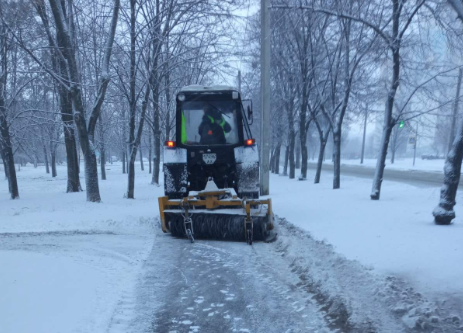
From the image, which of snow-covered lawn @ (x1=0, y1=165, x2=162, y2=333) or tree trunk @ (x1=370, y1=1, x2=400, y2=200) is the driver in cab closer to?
snow-covered lawn @ (x1=0, y1=165, x2=162, y2=333)

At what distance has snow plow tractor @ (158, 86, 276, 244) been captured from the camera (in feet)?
24.4

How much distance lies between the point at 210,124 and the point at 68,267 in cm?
409

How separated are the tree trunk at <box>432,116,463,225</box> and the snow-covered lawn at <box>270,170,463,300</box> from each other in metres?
0.23

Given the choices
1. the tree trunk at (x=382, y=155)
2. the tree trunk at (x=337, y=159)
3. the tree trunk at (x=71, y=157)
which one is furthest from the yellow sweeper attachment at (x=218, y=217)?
the tree trunk at (x=71, y=157)

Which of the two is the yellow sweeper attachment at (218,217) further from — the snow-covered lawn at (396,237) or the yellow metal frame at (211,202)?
the snow-covered lawn at (396,237)

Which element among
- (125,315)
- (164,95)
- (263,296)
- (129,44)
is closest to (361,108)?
(164,95)

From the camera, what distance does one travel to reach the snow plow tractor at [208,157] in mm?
7449

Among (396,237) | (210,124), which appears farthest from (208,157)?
(396,237)

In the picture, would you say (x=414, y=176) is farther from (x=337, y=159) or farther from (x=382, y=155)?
(x=382, y=155)

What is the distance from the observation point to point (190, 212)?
7332 mm

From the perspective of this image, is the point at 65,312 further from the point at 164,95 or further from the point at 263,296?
the point at 164,95

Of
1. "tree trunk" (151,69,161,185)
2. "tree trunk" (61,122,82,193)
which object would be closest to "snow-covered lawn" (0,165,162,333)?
"tree trunk" (61,122,82,193)

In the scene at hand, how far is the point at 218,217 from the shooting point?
23.9ft

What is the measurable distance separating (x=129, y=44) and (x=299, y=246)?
9.56 m
